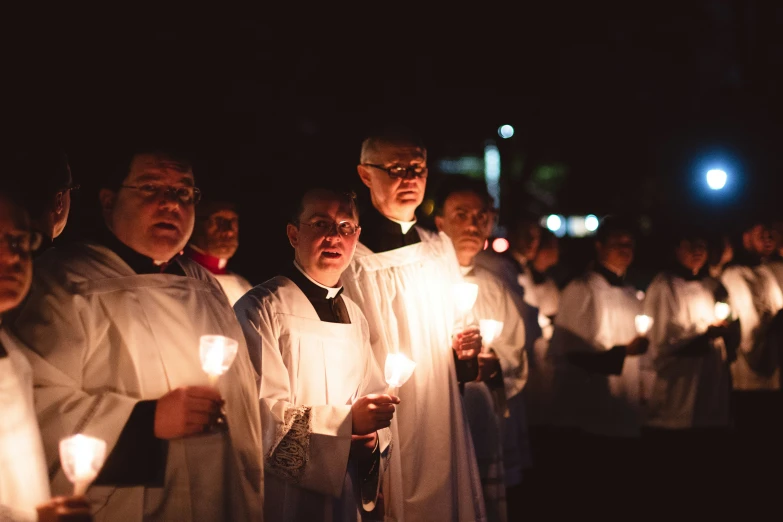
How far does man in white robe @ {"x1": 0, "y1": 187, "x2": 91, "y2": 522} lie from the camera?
2.38m

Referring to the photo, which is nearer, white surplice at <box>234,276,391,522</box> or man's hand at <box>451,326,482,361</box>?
white surplice at <box>234,276,391,522</box>

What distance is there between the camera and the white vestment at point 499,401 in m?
6.21

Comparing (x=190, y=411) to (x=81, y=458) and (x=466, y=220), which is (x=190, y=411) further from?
(x=466, y=220)

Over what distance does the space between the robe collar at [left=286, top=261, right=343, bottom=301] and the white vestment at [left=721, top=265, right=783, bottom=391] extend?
31.1ft

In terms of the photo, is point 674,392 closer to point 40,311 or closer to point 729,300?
point 729,300

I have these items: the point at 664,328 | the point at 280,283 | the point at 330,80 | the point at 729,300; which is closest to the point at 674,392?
the point at 664,328

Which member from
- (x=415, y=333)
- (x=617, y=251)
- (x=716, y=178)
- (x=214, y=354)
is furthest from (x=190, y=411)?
(x=716, y=178)

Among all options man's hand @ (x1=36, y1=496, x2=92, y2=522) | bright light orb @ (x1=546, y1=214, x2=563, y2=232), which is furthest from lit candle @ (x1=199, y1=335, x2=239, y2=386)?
bright light orb @ (x1=546, y1=214, x2=563, y2=232)

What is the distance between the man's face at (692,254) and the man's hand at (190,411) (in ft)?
28.2

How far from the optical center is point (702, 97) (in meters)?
22.9

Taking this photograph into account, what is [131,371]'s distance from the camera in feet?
10.4

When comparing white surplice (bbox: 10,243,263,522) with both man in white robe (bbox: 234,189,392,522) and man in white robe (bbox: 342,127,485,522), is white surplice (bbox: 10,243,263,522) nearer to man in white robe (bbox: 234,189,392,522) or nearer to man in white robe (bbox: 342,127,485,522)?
man in white robe (bbox: 234,189,392,522)

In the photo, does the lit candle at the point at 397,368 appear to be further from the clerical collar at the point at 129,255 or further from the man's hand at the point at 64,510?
the man's hand at the point at 64,510

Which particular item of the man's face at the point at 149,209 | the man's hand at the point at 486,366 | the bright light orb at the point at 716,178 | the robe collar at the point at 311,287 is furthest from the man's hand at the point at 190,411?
the bright light orb at the point at 716,178
